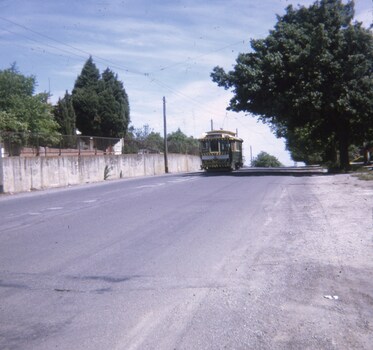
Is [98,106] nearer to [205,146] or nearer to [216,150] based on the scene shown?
[205,146]

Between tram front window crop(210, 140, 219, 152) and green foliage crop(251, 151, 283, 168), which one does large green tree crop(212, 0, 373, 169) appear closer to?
tram front window crop(210, 140, 219, 152)

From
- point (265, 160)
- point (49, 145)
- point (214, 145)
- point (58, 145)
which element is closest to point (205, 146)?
point (214, 145)

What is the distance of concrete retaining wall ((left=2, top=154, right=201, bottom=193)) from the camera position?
2350 cm

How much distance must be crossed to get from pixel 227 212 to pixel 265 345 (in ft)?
27.5

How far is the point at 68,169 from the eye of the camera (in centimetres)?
2892

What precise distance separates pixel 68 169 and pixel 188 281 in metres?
24.3

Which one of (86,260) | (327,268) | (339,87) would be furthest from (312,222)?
(339,87)

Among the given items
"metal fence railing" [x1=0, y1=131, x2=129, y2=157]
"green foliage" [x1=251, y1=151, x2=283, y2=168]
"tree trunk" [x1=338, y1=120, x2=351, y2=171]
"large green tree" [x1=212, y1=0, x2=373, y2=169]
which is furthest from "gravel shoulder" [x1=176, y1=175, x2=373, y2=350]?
"green foliage" [x1=251, y1=151, x2=283, y2=168]

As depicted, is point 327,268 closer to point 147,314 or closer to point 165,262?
point 165,262

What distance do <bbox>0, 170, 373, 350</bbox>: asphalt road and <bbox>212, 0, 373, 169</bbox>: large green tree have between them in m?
20.4

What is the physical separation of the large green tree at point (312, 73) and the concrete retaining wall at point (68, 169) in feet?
34.9

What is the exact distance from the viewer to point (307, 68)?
30562 mm

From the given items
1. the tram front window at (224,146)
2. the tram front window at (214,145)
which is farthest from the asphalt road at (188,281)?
the tram front window at (224,146)

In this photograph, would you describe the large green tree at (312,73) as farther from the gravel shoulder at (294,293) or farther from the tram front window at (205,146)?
the gravel shoulder at (294,293)
